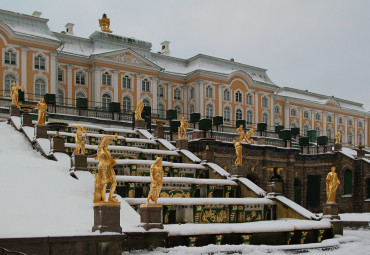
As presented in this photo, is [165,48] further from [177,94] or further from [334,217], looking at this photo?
[334,217]

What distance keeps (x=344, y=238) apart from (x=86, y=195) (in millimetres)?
10858

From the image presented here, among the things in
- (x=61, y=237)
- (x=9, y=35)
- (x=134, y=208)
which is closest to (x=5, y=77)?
(x=9, y=35)

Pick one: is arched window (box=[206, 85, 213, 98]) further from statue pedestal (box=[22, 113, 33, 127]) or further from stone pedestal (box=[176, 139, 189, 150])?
statue pedestal (box=[22, 113, 33, 127])

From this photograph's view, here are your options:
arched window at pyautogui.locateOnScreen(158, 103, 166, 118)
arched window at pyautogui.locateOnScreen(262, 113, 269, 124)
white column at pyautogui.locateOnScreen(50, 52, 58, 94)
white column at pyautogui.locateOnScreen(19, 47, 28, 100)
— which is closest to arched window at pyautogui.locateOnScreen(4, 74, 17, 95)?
white column at pyautogui.locateOnScreen(19, 47, 28, 100)

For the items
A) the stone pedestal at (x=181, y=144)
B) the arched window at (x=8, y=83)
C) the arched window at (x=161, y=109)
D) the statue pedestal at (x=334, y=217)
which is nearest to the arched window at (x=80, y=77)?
the arched window at (x=8, y=83)

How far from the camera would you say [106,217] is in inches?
485

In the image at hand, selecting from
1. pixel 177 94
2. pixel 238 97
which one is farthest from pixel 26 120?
pixel 238 97

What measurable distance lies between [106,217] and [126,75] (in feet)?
144

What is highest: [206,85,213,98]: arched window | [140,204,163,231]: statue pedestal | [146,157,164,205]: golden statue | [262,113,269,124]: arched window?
[206,85,213,98]: arched window

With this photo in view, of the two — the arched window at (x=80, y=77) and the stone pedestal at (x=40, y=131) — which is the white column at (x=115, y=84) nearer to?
the arched window at (x=80, y=77)

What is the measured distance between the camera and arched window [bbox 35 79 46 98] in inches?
1915

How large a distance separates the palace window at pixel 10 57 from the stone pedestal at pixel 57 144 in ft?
103

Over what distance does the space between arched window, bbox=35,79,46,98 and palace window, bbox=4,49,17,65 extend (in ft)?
9.79

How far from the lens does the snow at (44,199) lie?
12258 millimetres
